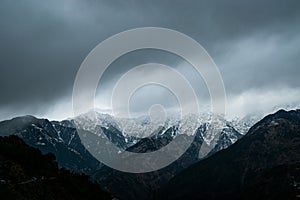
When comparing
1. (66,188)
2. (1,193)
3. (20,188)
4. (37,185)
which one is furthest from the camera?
(66,188)

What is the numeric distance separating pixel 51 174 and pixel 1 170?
3371cm

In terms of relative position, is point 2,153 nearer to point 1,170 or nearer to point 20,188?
point 1,170

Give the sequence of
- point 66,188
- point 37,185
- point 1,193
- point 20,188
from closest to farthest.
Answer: point 1,193 → point 20,188 → point 37,185 → point 66,188

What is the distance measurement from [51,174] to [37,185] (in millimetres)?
31583

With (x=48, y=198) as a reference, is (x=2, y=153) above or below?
above

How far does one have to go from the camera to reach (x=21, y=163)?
199m

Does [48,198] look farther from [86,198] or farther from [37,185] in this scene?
[86,198]

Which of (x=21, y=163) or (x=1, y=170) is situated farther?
(x=21, y=163)

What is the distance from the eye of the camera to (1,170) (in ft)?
556

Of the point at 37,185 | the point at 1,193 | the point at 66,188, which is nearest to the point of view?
the point at 1,193

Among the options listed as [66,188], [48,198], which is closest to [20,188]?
[48,198]

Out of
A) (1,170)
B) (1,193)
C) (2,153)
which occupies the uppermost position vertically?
(2,153)

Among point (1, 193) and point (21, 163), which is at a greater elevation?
point (21, 163)

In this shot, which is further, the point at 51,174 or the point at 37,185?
the point at 51,174
